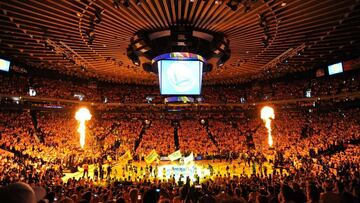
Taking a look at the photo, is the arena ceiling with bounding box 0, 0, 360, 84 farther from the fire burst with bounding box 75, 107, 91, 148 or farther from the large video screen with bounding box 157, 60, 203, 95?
the fire burst with bounding box 75, 107, 91, 148

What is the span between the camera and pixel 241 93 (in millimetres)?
39594

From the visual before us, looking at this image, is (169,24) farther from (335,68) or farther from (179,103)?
(335,68)

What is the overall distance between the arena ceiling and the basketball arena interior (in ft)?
0.37

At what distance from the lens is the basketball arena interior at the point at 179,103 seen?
11547 millimetres

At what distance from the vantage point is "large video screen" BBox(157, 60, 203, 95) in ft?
54.0

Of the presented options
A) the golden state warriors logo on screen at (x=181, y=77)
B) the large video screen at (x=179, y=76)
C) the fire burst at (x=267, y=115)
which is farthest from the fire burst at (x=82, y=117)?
the fire burst at (x=267, y=115)

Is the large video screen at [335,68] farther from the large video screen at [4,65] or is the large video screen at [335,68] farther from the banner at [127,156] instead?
the large video screen at [4,65]

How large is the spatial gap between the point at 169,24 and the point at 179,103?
6988 millimetres

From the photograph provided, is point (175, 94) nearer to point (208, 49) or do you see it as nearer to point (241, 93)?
point (208, 49)

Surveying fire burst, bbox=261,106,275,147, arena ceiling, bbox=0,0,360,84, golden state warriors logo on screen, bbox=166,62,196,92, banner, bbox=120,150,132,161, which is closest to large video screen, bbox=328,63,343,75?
arena ceiling, bbox=0,0,360,84

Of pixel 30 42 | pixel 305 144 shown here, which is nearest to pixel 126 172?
pixel 30 42

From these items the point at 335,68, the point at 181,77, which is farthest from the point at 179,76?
the point at 335,68

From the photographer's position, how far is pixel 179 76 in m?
16.6

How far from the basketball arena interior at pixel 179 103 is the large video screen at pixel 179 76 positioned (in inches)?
Result: 2.8
